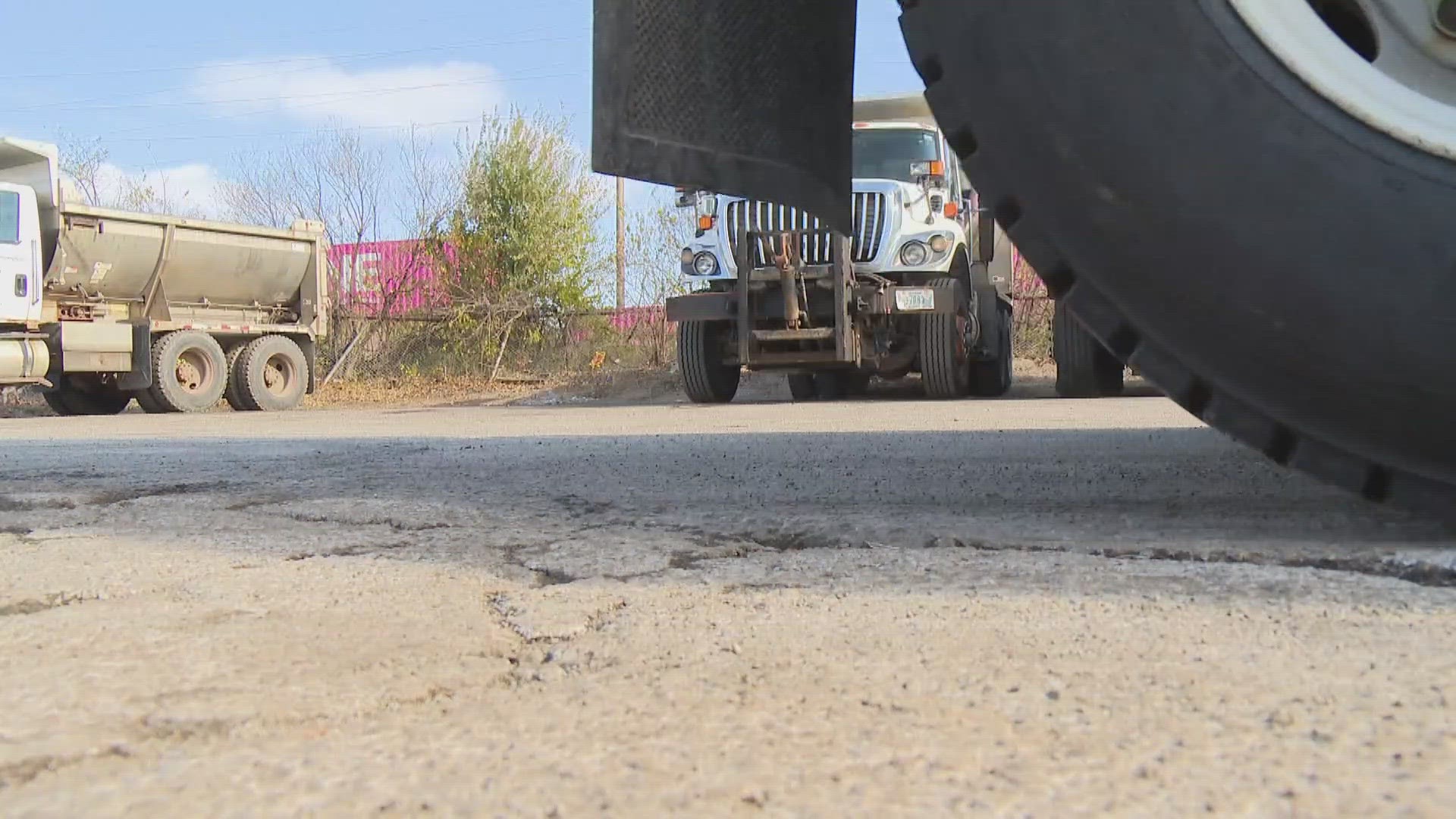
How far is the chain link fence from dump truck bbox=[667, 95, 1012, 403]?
605 cm

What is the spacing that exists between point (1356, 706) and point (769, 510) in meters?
1.09

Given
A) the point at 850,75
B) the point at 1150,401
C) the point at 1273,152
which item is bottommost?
the point at 1150,401

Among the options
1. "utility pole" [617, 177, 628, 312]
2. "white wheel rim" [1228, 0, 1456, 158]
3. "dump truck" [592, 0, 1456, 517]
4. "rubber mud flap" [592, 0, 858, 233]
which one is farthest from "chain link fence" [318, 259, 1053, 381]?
"white wheel rim" [1228, 0, 1456, 158]

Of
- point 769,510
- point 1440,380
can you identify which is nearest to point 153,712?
point 769,510

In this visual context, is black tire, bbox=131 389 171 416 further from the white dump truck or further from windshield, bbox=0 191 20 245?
windshield, bbox=0 191 20 245

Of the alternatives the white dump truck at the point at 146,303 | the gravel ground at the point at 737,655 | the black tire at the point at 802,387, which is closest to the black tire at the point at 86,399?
the white dump truck at the point at 146,303

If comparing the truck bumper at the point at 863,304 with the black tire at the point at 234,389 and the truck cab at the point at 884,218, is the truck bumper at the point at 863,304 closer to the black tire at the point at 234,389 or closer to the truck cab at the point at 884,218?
the truck cab at the point at 884,218

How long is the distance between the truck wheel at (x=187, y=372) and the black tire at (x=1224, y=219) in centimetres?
1043

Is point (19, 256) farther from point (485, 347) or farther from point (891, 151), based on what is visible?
point (891, 151)

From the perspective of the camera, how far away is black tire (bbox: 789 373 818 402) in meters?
10.1

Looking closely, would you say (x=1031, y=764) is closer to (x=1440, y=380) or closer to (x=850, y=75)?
(x=1440, y=380)

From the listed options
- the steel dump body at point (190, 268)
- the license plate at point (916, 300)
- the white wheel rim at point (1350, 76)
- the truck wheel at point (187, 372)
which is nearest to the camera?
the white wheel rim at point (1350, 76)

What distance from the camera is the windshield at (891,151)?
8.51 meters

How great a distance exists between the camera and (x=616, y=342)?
15.4 m
